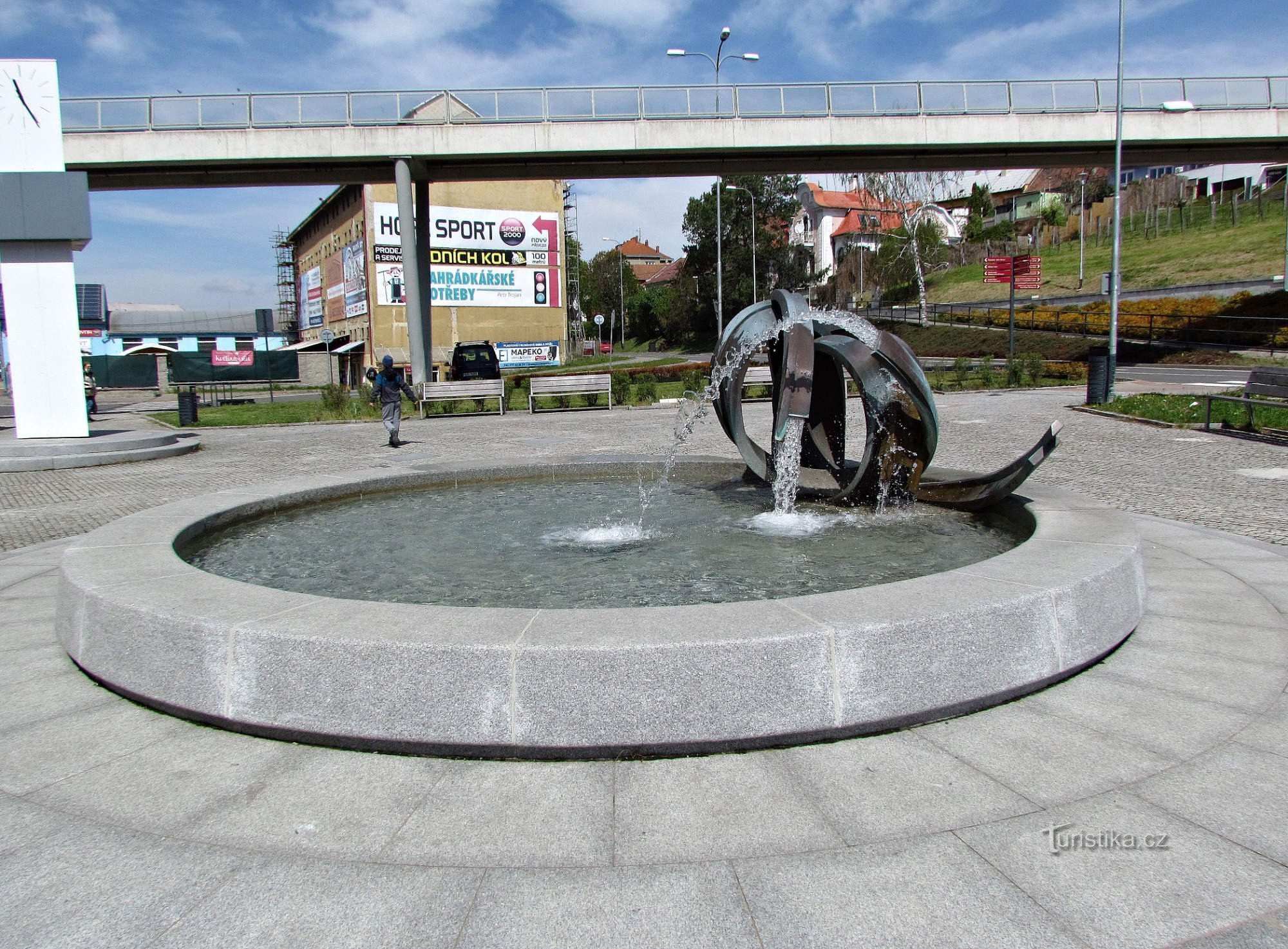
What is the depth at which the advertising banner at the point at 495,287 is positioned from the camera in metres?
52.7

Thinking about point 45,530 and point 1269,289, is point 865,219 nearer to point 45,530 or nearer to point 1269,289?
point 1269,289

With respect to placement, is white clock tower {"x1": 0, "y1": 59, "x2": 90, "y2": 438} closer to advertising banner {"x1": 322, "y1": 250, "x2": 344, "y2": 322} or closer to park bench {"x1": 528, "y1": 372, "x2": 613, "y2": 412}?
park bench {"x1": 528, "y1": 372, "x2": 613, "y2": 412}

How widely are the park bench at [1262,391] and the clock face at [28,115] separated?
21147mm

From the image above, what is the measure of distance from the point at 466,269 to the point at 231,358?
19.0m

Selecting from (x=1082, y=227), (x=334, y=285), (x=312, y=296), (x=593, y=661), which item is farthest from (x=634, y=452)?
(x=312, y=296)

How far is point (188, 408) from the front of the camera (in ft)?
80.6

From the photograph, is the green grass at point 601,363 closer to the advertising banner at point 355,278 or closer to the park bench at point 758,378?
the advertising banner at point 355,278

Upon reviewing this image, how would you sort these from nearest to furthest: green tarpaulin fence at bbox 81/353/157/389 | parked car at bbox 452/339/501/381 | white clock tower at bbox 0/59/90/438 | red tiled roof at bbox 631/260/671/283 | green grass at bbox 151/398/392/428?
white clock tower at bbox 0/59/90/438, green grass at bbox 151/398/392/428, parked car at bbox 452/339/501/381, green tarpaulin fence at bbox 81/353/157/389, red tiled roof at bbox 631/260/671/283

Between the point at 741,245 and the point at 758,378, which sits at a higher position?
the point at 741,245

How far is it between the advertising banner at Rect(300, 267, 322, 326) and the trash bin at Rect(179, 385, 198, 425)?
46.3 m

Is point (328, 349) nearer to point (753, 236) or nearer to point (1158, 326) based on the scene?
point (753, 236)

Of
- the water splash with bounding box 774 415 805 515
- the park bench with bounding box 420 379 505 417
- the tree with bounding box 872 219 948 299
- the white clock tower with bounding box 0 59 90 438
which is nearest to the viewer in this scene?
the water splash with bounding box 774 415 805 515

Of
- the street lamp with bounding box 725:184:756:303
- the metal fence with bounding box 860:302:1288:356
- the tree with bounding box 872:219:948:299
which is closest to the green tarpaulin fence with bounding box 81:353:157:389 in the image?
the street lamp with bounding box 725:184:756:303

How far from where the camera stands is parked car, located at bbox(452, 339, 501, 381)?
98.8ft
